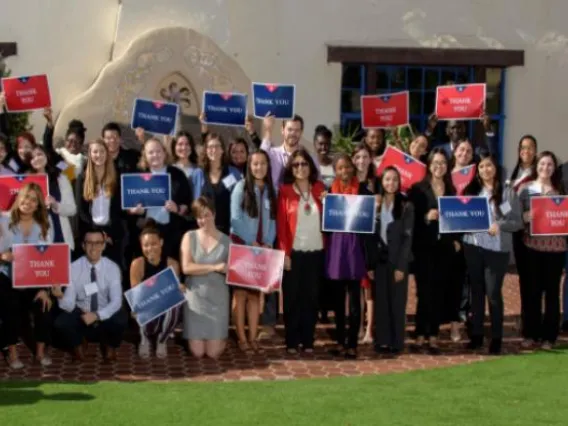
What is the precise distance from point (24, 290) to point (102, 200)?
3.39 ft

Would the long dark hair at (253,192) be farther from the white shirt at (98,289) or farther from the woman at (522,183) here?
the woman at (522,183)

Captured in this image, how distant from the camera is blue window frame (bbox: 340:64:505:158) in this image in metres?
16.2

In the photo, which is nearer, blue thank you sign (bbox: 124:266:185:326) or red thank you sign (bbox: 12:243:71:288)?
red thank you sign (bbox: 12:243:71:288)

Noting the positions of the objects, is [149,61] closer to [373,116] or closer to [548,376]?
[373,116]

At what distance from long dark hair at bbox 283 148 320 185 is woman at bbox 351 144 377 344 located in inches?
17.0

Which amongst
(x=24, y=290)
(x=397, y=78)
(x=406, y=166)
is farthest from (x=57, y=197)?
(x=397, y=78)

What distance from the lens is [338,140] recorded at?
606 inches

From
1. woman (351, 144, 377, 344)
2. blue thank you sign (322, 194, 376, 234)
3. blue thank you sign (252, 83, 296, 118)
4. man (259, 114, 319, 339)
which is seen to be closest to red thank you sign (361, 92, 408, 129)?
blue thank you sign (252, 83, 296, 118)

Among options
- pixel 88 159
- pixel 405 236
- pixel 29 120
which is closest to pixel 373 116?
pixel 405 236

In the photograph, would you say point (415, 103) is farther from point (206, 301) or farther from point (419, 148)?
point (206, 301)

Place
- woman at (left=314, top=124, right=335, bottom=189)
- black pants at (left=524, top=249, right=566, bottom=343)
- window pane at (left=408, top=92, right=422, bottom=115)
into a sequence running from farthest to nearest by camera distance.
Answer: window pane at (left=408, top=92, right=422, bottom=115) → woman at (left=314, top=124, right=335, bottom=189) → black pants at (left=524, top=249, right=566, bottom=343)

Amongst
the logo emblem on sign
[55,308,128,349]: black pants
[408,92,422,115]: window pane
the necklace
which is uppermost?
[408,92,422,115]: window pane

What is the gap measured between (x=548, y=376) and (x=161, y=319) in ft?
10.3

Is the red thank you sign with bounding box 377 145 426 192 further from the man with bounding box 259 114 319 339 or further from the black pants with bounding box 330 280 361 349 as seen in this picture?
the black pants with bounding box 330 280 361 349
